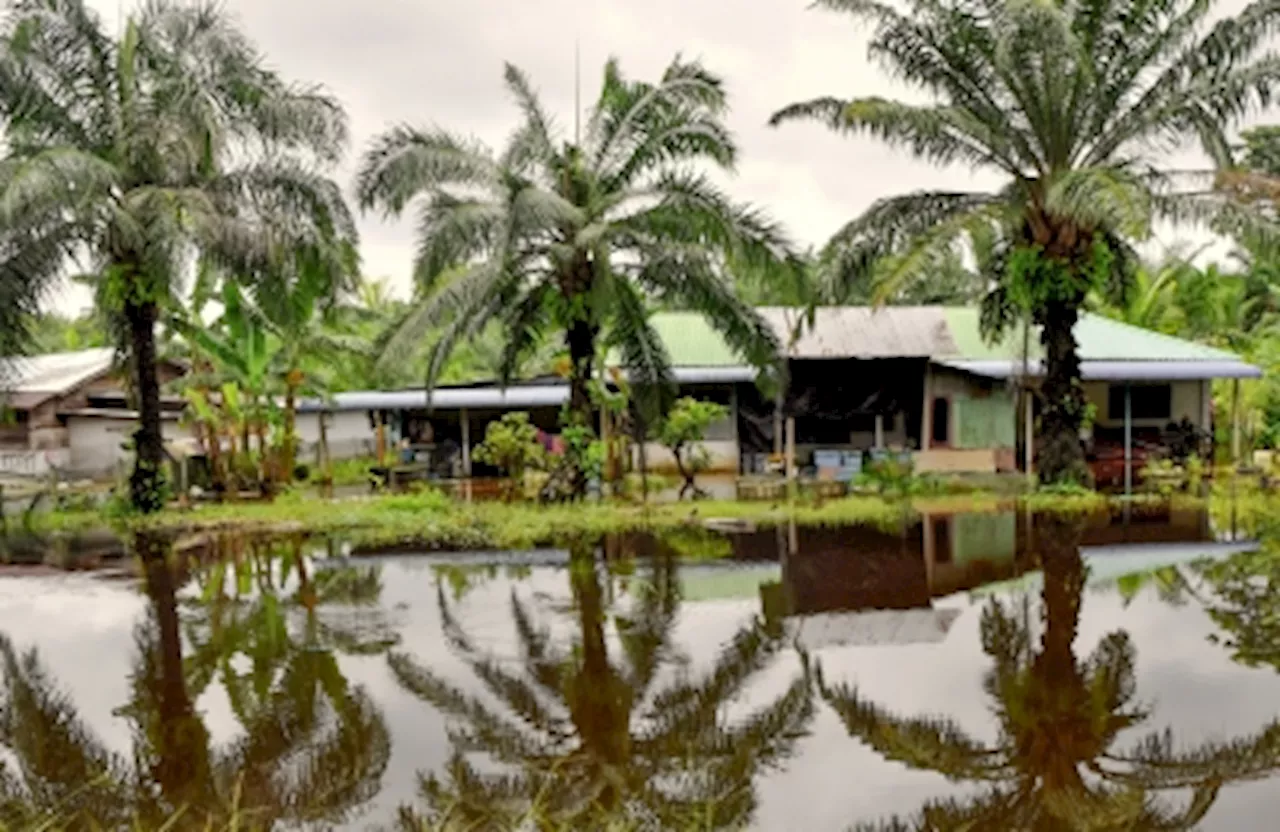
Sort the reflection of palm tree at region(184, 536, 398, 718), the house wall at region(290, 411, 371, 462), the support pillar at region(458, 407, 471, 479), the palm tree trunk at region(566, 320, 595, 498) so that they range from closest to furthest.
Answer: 1. the reflection of palm tree at region(184, 536, 398, 718)
2. the palm tree trunk at region(566, 320, 595, 498)
3. the support pillar at region(458, 407, 471, 479)
4. the house wall at region(290, 411, 371, 462)

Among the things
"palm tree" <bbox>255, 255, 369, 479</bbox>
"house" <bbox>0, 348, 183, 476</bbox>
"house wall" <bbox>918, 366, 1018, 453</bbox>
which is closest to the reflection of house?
"house wall" <bbox>918, 366, 1018, 453</bbox>

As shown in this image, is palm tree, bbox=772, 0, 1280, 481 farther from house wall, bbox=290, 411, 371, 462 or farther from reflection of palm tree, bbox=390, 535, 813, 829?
house wall, bbox=290, 411, 371, 462

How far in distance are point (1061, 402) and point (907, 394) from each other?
544 cm

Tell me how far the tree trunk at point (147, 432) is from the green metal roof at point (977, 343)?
9284 millimetres

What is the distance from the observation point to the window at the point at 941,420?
21.8 metres

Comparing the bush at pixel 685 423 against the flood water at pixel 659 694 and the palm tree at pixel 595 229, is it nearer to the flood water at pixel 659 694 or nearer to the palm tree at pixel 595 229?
the palm tree at pixel 595 229

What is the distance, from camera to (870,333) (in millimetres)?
22547

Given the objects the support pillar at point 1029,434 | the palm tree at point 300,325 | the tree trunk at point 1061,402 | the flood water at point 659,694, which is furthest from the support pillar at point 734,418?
the flood water at point 659,694

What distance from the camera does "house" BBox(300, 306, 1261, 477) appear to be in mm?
20859

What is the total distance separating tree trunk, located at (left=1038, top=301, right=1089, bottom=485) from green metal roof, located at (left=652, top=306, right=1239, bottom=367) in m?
3.80

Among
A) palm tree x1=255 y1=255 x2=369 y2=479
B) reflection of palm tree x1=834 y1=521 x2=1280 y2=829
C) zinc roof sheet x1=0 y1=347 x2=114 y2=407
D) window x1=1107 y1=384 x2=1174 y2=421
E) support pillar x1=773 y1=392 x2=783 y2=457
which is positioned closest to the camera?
Answer: reflection of palm tree x1=834 y1=521 x2=1280 y2=829

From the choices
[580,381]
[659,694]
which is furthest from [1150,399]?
[659,694]

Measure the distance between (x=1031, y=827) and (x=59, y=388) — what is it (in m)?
24.6

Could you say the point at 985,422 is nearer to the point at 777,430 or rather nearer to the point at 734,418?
the point at 777,430
